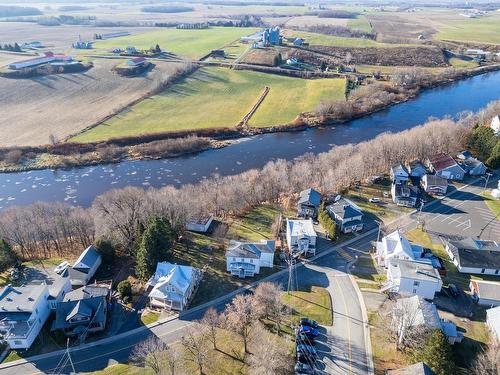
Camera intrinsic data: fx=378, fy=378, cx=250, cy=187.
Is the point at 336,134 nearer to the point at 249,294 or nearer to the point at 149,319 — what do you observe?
the point at 249,294

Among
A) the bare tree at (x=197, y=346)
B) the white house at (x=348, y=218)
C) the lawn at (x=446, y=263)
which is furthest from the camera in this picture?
the white house at (x=348, y=218)

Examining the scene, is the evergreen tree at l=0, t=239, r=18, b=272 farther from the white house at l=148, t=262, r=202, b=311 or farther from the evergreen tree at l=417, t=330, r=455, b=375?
the evergreen tree at l=417, t=330, r=455, b=375

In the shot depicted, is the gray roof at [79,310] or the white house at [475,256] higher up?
the white house at [475,256]

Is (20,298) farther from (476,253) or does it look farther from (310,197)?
(476,253)

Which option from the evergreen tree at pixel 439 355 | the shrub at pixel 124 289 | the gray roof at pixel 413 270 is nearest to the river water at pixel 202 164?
the shrub at pixel 124 289

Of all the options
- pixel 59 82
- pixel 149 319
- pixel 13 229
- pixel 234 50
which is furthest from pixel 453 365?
pixel 234 50

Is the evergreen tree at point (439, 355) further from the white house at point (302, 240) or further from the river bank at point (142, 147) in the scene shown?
the river bank at point (142, 147)
